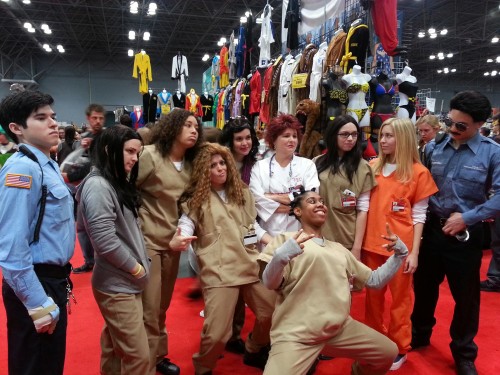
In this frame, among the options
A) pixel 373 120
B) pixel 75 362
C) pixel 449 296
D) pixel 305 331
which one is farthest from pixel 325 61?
pixel 75 362

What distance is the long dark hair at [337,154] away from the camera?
2.85m

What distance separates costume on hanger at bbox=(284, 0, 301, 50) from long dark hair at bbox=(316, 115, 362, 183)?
11.8ft

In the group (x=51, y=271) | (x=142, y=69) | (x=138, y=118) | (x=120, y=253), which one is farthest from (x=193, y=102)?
(x=51, y=271)

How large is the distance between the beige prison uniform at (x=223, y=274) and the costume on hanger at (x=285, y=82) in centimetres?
315

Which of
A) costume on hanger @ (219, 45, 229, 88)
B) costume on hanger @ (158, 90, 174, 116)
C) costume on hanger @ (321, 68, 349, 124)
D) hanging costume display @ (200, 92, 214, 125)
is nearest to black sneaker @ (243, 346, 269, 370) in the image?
costume on hanger @ (321, 68, 349, 124)

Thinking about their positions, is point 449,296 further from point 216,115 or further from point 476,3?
point 476,3

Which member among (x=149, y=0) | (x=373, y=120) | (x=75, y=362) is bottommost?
(x=75, y=362)

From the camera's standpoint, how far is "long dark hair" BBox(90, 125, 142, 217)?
6.83ft

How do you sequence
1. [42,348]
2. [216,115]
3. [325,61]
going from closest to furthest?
[42,348] → [325,61] → [216,115]

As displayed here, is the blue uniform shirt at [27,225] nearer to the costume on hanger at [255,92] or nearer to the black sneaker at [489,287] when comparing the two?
the black sneaker at [489,287]

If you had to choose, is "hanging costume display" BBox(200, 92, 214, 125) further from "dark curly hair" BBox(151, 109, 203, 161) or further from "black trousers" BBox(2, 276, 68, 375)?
"black trousers" BBox(2, 276, 68, 375)

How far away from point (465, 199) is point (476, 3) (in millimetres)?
15843

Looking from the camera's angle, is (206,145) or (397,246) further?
(206,145)

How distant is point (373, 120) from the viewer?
425 centimetres
